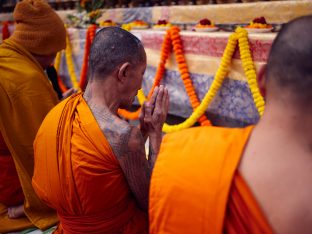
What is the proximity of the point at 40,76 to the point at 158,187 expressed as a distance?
5.55 feet

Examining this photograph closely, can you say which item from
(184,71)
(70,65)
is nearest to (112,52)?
(184,71)

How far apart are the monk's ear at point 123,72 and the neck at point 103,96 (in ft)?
0.18

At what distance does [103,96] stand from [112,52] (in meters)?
0.20

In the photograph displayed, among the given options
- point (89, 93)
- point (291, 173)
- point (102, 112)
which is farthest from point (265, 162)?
point (89, 93)

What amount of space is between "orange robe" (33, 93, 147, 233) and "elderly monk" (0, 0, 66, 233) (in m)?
0.75

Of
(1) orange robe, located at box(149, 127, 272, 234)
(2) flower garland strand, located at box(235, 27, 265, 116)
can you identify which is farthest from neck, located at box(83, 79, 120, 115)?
(2) flower garland strand, located at box(235, 27, 265, 116)

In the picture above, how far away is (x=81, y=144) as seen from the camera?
5.04 feet

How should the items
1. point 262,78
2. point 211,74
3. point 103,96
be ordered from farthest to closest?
point 211,74
point 103,96
point 262,78

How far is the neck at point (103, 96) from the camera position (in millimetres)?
1605

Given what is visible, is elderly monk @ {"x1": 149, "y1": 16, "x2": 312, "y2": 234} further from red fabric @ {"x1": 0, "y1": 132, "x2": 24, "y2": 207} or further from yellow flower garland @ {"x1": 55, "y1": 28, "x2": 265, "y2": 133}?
yellow flower garland @ {"x1": 55, "y1": 28, "x2": 265, "y2": 133}

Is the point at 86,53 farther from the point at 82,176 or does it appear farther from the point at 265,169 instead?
the point at 265,169

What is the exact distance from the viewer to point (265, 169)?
0.93 m

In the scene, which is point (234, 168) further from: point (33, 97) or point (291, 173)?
point (33, 97)

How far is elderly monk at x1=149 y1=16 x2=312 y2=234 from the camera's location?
0.90 metres
